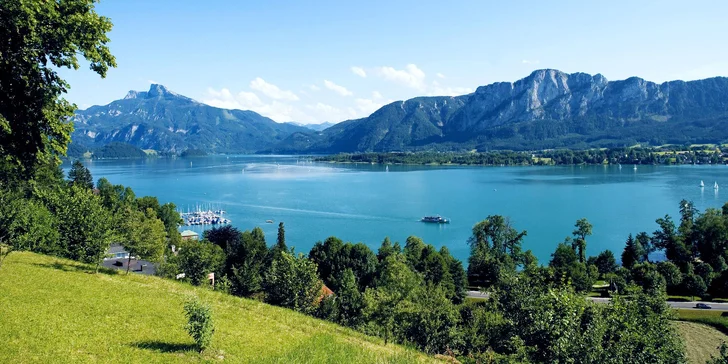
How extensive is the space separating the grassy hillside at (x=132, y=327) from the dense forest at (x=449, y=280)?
8.39ft

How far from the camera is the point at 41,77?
31.1ft

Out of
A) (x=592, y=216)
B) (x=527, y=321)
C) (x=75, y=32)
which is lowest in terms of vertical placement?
(x=592, y=216)

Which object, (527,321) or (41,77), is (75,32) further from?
(527,321)

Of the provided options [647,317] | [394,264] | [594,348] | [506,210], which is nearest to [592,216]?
[506,210]

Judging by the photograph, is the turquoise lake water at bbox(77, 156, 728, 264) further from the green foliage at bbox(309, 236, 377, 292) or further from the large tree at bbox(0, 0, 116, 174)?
the large tree at bbox(0, 0, 116, 174)

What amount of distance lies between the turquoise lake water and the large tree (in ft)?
167

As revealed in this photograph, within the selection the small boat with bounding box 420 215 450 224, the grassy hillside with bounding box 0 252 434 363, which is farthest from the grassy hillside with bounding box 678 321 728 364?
the small boat with bounding box 420 215 450 224

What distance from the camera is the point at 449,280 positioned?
129ft

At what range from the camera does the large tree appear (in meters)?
8.65

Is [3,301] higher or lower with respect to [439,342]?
higher

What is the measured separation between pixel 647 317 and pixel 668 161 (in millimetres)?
203158

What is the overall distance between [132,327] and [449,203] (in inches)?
3507

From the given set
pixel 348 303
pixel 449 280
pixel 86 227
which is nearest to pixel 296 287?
pixel 348 303

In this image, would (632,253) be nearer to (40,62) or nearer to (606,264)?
(606,264)
